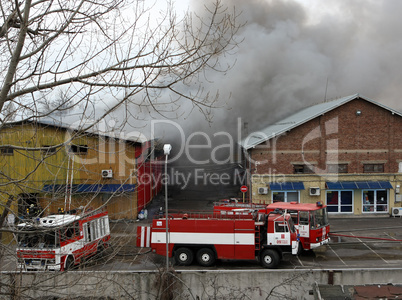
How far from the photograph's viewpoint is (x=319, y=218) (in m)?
15.1

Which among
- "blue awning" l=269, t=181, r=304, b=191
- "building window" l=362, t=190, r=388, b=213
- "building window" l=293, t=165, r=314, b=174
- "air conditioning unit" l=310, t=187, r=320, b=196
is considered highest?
"building window" l=293, t=165, r=314, b=174

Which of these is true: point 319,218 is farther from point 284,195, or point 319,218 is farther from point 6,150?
point 6,150

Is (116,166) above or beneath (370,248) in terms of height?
above

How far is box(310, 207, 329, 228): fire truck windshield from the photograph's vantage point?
48.8 ft

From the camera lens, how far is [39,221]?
4.98 meters

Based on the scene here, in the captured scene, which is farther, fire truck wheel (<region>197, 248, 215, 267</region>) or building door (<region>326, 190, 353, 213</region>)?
building door (<region>326, 190, 353, 213</region>)

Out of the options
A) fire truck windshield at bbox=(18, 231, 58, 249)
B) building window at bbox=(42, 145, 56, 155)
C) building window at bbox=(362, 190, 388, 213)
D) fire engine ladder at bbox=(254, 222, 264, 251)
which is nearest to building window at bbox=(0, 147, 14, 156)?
building window at bbox=(42, 145, 56, 155)

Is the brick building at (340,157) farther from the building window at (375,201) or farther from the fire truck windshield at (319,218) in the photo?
the fire truck windshield at (319,218)

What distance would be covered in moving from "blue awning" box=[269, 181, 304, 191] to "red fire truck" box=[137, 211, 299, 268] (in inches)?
306

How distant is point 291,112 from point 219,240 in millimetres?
21375

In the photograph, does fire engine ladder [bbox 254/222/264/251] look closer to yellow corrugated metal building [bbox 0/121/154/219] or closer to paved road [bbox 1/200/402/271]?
paved road [bbox 1/200/402/271]

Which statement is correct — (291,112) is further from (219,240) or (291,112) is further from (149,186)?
(219,240)

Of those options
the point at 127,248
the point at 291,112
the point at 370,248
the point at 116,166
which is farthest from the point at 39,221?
the point at 291,112

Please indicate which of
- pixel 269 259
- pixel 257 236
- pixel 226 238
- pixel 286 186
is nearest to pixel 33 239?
pixel 226 238
